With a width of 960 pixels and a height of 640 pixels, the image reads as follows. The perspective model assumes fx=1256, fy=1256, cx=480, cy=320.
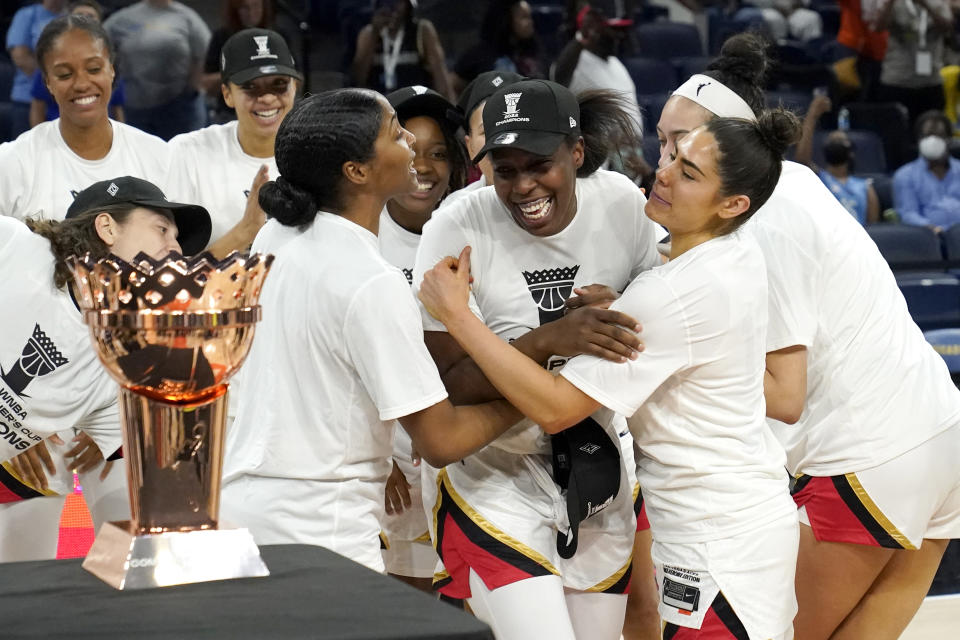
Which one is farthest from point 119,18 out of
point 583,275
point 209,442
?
point 209,442

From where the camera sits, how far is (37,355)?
121 inches

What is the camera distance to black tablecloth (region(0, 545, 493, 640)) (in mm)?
1385

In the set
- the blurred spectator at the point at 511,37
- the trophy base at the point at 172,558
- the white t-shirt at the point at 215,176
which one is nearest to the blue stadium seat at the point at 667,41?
the blurred spectator at the point at 511,37

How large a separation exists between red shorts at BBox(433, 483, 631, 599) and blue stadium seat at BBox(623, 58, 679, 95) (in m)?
7.03

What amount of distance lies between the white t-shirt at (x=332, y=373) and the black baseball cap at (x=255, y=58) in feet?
6.06

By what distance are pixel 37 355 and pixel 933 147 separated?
7.14 meters

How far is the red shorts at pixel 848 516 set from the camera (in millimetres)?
2982

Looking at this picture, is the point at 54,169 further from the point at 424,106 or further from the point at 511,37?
the point at 511,37

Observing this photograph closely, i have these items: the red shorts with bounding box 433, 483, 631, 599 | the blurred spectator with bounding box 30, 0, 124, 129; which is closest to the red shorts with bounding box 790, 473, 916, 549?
the red shorts with bounding box 433, 483, 631, 599

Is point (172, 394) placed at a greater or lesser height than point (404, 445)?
greater

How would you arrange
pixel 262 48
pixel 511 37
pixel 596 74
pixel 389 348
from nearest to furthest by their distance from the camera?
pixel 389 348, pixel 262 48, pixel 596 74, pixel 511 37

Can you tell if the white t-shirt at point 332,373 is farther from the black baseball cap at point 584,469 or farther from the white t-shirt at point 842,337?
the white t-shirt at point 842,337

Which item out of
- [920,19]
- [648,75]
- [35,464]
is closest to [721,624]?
[35,464]

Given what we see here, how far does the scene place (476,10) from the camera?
995 centimetres
